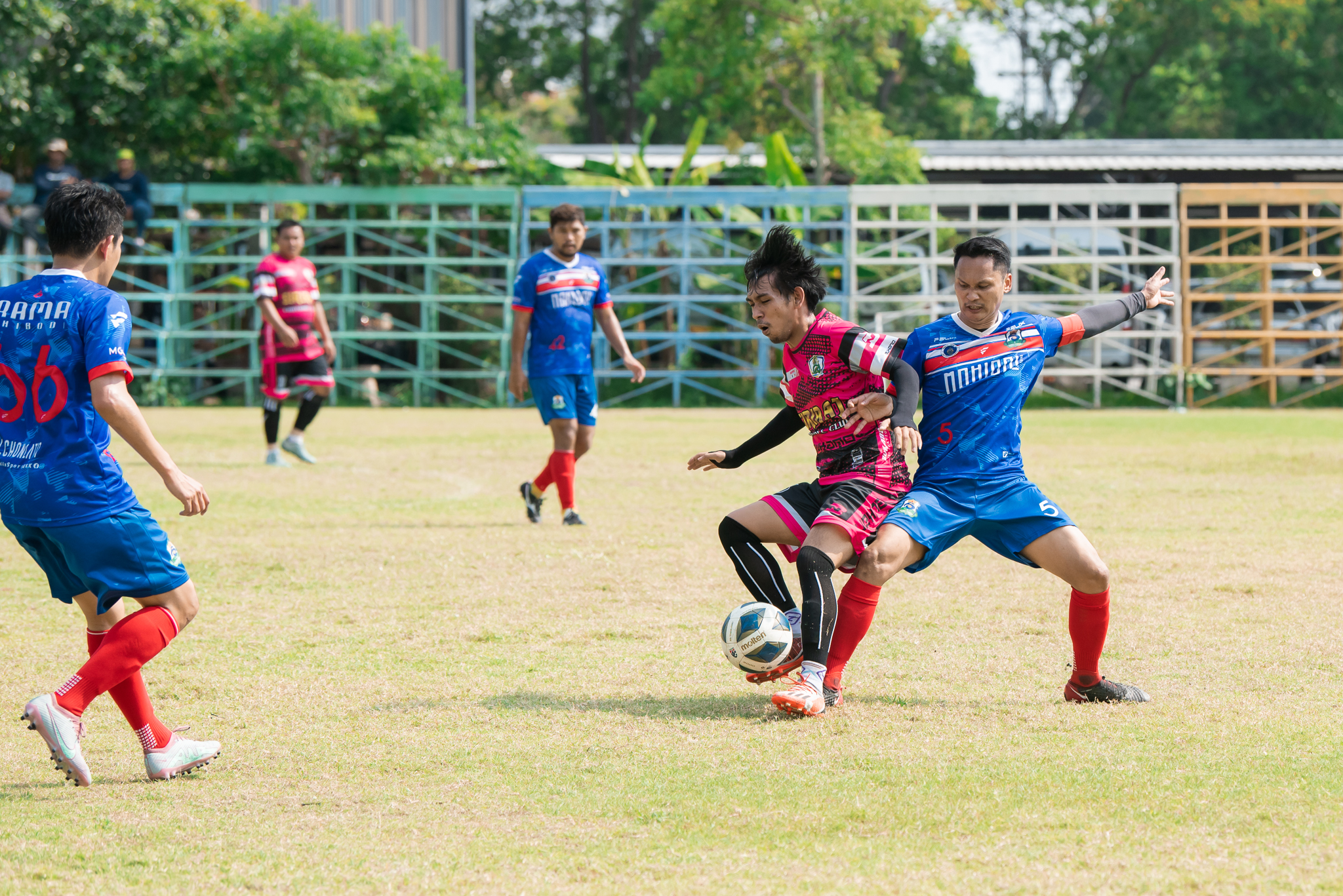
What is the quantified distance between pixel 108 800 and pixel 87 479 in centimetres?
89

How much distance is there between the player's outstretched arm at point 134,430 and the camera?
3.80 metres

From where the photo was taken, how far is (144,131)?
870 inches

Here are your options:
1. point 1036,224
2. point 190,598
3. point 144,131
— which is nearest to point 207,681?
point 190,598

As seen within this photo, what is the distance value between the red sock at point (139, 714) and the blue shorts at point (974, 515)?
2399 mm

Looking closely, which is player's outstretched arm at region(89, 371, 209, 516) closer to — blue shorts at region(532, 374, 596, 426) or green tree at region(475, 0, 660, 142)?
blue shorts at region(532, 374, 596, 426)

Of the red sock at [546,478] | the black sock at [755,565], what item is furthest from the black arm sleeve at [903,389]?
the red sock at [546,478]

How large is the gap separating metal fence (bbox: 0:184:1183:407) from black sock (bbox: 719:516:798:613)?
619 inches

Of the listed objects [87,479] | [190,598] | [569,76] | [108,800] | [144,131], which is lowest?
[108,800]

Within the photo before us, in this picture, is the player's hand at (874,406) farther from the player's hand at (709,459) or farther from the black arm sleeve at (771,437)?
the player's hand at (709,459)

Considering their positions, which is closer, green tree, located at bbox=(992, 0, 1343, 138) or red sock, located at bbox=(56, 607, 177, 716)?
red sock, located at bbox=(56, 607, 177, 716)

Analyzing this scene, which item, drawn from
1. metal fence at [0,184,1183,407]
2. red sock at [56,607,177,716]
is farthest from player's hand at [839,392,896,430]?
metal fence at [0,184,1183,407]

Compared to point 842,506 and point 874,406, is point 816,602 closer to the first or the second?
point 842,506

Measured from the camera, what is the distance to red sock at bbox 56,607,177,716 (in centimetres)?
395

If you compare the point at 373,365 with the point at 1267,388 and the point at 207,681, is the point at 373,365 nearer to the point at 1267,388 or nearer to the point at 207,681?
the point at 1267,388
